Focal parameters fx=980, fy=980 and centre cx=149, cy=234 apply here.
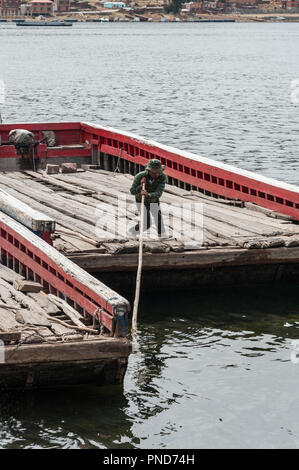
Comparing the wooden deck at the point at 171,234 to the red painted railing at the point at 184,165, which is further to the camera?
the red painted railing at the point at 184,165

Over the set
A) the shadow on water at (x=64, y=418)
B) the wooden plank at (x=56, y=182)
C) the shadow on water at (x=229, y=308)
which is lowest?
the shadow on water at (x=229, y=308)

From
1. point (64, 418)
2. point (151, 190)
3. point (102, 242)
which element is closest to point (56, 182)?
point (151, 190)

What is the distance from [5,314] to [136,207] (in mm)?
6167

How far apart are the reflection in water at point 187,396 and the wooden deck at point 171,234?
0.93 meters

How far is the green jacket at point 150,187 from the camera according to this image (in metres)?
15.7

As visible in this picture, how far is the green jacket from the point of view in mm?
15664

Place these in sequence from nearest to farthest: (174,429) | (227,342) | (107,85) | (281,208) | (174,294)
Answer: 1. (174,429)
2. (227,342)
3. (174,294)
4. (281,208)
5. (107,85)

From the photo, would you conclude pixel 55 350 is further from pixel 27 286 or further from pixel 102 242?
pixel 102 242

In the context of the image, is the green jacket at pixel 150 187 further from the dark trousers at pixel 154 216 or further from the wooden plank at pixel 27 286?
the wooden plank at pixel 27 286

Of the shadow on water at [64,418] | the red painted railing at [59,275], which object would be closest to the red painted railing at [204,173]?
the red painted railing at [59,275]

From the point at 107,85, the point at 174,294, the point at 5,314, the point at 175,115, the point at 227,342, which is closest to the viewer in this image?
the point at 5,314

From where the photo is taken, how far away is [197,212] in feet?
57.5
